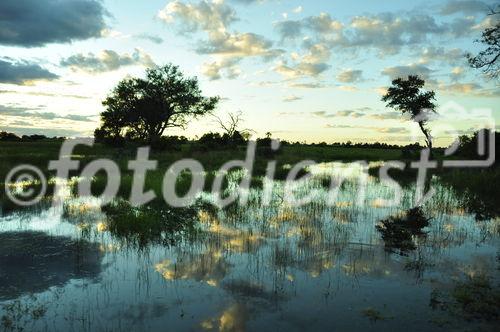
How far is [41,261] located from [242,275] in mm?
4753

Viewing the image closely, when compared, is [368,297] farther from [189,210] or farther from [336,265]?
[189,210]

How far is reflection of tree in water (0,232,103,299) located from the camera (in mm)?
8414

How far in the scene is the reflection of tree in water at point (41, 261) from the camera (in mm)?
8414

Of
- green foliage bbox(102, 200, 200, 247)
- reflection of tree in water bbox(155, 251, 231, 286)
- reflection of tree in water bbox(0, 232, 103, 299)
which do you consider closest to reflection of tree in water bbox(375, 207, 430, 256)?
reflection of tree in water bbox(155, 251, 231, 286)

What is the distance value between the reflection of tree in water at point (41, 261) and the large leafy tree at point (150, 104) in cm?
4004

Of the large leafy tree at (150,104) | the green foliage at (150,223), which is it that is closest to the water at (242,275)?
the green foliage at (150,223)

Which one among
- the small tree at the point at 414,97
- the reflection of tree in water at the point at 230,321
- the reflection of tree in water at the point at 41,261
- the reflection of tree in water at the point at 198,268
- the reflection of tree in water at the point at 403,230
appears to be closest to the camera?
the reflection of tree in water at the point at 230,321

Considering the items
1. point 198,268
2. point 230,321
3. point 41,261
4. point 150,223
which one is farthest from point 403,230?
point 41,261

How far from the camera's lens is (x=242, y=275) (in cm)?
896

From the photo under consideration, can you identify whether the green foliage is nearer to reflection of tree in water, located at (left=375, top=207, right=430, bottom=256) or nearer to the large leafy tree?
reflection of tree in water, located at (left=375, top=207, right=430, bottom=256)

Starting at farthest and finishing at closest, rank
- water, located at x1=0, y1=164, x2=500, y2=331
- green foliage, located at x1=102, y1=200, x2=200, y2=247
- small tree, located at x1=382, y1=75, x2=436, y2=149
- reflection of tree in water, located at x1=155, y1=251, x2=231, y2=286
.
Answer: small tree, located at x1=382, y1=75, x2=436, y2=149
green foliage, located at x1=102, y1=200, x2=200, y2=247
reflection of tree in water, located at x1=155, y1=251, x2=231, y2=286
water, located at x1=0, y1=164, x2=500, y2=331

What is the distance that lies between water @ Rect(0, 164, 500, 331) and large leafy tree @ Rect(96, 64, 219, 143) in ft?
123

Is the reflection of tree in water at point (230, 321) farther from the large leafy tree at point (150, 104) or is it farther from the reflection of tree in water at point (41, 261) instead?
the large leafy tree at point (150, 104)

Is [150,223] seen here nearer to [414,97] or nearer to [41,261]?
[41,261]
